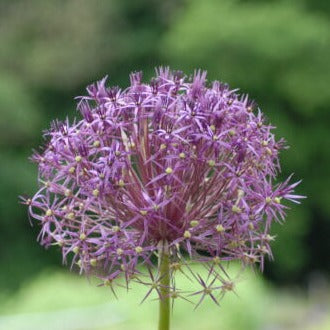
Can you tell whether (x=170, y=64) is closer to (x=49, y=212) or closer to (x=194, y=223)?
(x=49, y=212)

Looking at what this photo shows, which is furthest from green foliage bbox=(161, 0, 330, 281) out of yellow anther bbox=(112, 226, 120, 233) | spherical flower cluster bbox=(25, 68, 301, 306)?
yellow anther bbox=(112, 226, 120, 233)

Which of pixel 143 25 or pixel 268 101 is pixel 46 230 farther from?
pixel 143 25

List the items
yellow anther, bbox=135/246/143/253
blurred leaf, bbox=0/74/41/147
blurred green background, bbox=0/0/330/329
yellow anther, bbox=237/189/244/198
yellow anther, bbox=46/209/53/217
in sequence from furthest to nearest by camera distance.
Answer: blurred green background, bbox=0/0/330/329, blurred leaf, bbox=0/74/41/147, yellow anther, bbox=46/209/53/217, yellow anther, bbox=237/189/244/198, yellow anther, bbox=135/246/143/253

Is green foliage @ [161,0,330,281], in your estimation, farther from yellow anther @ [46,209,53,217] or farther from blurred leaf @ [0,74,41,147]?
yellow anther @ [46,209,53,217]

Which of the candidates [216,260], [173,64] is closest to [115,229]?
[216,260]

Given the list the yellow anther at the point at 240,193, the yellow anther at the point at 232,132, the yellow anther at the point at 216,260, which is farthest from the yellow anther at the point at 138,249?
the yellow anther at the point at 232,132

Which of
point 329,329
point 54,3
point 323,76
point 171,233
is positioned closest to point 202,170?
point 171,233
